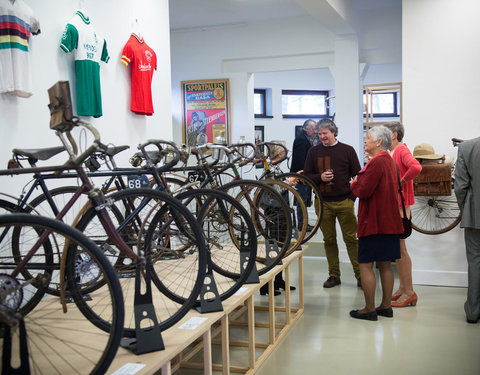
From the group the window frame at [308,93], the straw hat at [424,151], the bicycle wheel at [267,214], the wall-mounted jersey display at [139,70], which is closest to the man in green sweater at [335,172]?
the straw hat at [424,151]

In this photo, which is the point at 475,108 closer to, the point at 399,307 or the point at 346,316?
the point at 399,307

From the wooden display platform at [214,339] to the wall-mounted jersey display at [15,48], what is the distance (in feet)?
5.47

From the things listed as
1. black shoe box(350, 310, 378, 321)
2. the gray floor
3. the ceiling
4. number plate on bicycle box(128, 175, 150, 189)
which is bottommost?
the gray floor

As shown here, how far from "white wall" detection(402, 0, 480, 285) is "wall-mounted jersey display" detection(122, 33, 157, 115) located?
2766mm

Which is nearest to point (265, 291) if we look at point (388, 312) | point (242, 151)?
point (388, 312)

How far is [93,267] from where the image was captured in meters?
2.46

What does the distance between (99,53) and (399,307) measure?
3.39 meters

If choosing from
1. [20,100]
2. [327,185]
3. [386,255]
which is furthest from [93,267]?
[327,185]

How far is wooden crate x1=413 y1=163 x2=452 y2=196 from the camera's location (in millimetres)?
5051

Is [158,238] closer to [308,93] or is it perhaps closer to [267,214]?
[267,214]

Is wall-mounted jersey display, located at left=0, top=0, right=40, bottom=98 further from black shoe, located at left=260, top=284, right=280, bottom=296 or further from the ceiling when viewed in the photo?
the ceiling

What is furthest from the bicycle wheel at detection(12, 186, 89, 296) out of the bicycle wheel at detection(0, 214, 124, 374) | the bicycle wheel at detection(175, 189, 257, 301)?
the bicycle wheel at detection(175, 189, 257, 301)

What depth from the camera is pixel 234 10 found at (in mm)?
7242

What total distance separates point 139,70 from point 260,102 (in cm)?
690
